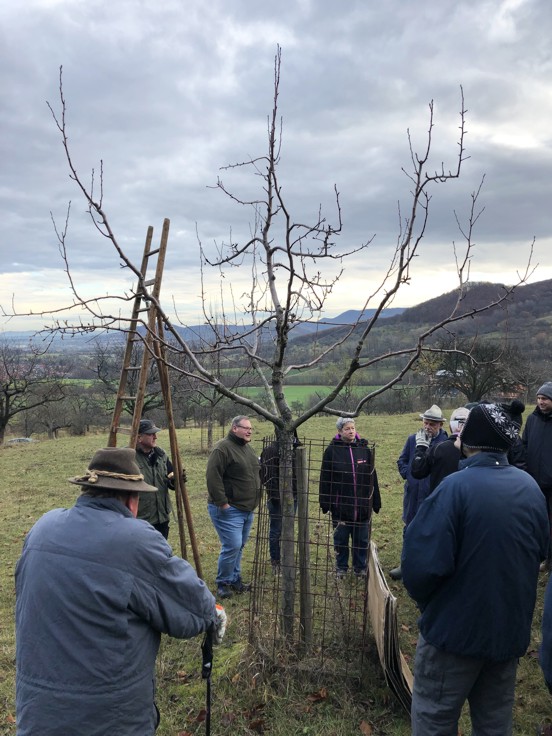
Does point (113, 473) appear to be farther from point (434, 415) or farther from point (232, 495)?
point (434, 415)

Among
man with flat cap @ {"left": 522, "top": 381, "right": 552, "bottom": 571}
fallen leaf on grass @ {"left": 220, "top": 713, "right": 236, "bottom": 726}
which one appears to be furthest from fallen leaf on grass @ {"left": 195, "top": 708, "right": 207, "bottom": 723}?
man with flat cap @ {"left": 522, "top": 381, "right": 552, "bottom": 571}

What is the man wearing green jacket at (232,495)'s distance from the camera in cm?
572

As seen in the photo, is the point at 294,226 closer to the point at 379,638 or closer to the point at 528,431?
the point at 379,638

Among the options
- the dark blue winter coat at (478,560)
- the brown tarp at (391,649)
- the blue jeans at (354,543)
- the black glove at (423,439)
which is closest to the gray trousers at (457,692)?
the dark blue winter coat at (478,560)

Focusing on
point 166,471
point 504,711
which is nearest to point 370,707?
point 504,711

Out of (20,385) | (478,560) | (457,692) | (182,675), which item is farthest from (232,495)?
(20,385)

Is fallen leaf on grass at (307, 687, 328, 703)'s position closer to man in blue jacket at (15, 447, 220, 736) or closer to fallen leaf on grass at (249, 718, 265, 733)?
fallen leaf on grass at (249, 718, 265, 733)

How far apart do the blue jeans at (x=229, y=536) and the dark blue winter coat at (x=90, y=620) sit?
3.50 m

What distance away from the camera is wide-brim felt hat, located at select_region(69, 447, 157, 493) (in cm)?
235

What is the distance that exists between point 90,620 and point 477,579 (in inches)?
70.9

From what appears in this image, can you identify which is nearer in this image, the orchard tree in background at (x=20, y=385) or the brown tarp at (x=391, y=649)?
the brown tarp at (x=391, y=649)

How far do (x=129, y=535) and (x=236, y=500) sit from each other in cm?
376

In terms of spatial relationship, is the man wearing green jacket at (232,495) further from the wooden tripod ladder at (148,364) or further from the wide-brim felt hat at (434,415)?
the wide-brim felt hat at (434,415)

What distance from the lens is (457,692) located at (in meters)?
2.56
